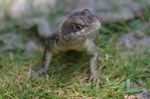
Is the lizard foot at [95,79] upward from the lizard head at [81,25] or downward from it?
downward

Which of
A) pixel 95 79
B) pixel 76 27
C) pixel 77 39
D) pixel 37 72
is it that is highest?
pixel 76 27

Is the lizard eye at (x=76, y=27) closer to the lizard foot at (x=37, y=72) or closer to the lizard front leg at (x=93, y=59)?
the lizard front leg at (x=93, y=59)

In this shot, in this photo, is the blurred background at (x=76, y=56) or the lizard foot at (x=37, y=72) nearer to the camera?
the blurred background at (x=76, y=56)

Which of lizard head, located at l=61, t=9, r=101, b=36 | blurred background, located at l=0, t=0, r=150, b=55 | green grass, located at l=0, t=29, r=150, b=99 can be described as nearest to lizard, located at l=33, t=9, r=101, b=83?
lizard head, located at l=61, t=9, r=101, b=36

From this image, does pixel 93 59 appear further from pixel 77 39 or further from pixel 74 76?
pixel 77 39

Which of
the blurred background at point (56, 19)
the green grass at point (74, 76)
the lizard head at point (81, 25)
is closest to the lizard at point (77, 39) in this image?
the lizard head at point (81, 25)

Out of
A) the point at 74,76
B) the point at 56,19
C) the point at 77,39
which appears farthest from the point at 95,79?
the point at 56,19
